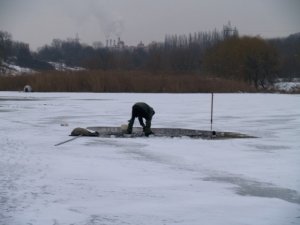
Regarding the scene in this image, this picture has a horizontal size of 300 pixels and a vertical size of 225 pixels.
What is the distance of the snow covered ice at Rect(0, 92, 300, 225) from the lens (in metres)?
5.46

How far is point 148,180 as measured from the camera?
7.34 m

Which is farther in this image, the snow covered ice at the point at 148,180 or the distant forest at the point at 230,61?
the distant forest at the point at 230,61

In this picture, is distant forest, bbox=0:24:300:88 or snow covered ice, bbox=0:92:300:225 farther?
distant forest, bbox=0:24:300:88

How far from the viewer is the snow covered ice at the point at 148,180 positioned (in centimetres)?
546

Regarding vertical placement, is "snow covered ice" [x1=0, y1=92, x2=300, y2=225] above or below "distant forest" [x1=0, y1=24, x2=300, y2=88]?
below

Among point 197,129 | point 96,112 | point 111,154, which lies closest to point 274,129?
point 197,129

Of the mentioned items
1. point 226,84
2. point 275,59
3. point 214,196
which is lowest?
point 214,196

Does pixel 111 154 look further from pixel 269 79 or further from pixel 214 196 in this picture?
pixel 269 79

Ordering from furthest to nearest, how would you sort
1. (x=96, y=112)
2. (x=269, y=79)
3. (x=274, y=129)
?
(x=269, y=79)
(x=96, y=112)
(x=274, y=129)

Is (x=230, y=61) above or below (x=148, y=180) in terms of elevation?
above

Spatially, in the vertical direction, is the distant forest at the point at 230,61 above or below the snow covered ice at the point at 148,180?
above

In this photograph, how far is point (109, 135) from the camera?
1343cm

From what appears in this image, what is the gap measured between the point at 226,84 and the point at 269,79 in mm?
24465

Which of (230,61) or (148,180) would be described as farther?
(230,61)
